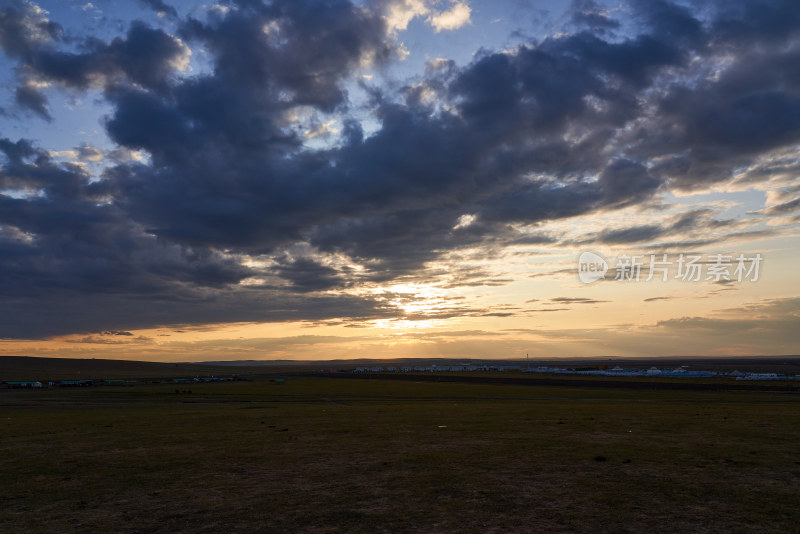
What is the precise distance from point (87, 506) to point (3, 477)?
20.1ft

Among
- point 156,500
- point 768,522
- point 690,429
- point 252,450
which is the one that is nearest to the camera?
point 768,522

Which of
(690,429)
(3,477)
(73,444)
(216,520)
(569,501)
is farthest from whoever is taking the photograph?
(690,429)

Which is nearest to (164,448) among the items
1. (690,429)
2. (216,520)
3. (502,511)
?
(216,520)

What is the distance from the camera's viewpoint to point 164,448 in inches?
838

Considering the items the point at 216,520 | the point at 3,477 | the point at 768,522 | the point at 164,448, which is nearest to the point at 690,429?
the point at 768,522

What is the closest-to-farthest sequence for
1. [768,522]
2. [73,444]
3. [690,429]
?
[768,522]
[73,444]
[690,429]

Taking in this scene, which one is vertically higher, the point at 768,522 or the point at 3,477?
the point at 768,522

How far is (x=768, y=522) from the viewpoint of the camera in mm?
10133

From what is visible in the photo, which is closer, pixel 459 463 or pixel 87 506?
pixel 87 506

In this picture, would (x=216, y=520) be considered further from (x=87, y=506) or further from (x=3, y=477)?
(x=3, y=477)

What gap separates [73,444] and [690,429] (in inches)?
1115

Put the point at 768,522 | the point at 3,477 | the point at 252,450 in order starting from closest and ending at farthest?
1. the point at 768,522
2. the point at 3,477
3. the point at 252,450

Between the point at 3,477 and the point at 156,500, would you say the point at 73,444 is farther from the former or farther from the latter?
the point at 156,500

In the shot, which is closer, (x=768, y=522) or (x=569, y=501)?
(x=768, y=522)
